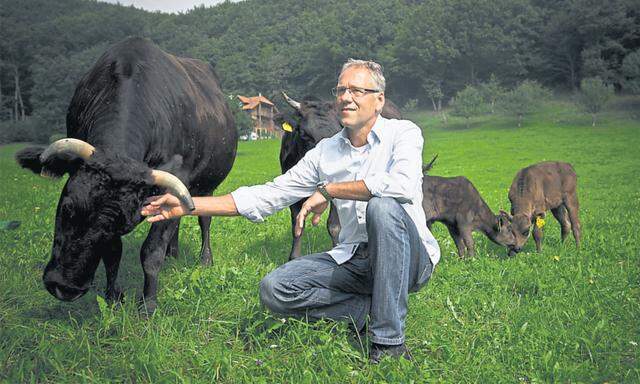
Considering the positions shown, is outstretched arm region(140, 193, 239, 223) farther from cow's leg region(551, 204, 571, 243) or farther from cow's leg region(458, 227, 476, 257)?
cow's leg region(551, 204, 571, 243)

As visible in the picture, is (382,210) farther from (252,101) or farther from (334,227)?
(252,101)

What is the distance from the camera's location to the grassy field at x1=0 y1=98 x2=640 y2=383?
11.2 ft

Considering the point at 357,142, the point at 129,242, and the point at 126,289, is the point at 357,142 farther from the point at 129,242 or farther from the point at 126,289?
the point at 129,242

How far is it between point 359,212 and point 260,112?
73319mm

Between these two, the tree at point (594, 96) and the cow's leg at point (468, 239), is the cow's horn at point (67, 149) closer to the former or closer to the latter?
the cow's leg at point (468, 239)

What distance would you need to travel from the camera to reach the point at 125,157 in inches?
163

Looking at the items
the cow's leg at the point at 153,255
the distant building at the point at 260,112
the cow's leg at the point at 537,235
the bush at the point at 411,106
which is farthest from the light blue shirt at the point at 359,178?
A: the bush at the point at 411,106

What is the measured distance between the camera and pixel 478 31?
85625mm

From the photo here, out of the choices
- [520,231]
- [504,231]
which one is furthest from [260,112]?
[520,231]

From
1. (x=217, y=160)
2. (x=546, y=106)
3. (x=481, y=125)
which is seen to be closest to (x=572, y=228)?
(x=217, y=160)

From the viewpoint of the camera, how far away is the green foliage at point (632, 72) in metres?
55.3

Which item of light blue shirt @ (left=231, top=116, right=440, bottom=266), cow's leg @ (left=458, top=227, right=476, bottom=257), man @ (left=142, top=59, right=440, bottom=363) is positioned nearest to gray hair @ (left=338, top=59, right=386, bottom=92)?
man @ (left=142, top=59, right=440, bottom=363)

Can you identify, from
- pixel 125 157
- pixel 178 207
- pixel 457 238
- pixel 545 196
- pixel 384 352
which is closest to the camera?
pixel 384 352

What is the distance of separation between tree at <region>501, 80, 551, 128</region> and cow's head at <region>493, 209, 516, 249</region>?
169 feet
